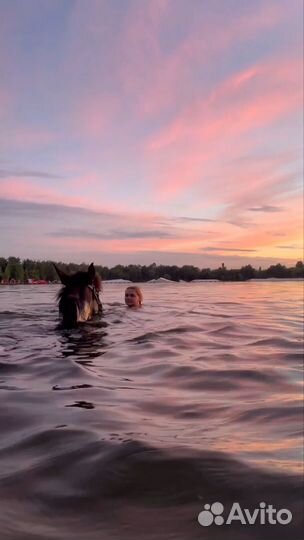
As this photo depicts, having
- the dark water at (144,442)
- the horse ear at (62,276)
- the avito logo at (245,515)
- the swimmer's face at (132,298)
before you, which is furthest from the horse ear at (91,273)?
the avito logo at (245,515)

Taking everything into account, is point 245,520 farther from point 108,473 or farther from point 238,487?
point 108,473

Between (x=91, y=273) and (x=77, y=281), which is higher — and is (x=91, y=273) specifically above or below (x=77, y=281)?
above

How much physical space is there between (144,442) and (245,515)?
1.04 m

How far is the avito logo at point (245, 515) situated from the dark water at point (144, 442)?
0.03m

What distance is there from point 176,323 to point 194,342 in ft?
11.2

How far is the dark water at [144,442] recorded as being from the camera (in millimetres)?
2152

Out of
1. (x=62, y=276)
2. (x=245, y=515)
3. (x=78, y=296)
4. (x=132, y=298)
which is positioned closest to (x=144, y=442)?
(x=245, y=515)

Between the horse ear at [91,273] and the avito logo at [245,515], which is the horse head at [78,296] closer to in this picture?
the horse ear at [91,273]

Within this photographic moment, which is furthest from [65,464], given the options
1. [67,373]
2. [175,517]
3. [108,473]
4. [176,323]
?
[176,323]

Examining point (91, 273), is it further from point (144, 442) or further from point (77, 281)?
point (144, 442)

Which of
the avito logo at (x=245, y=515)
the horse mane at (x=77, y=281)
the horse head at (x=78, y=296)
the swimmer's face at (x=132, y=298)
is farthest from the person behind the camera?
the swimmer's face at (x=132, y=298)

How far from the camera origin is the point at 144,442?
3102 mm

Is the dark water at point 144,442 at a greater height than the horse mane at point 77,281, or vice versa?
the horse mane at point 77,281

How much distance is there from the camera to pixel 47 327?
10.4m
